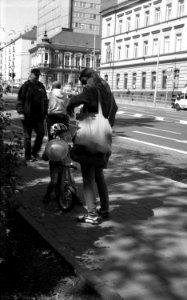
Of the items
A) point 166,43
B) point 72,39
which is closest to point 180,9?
point 166,43

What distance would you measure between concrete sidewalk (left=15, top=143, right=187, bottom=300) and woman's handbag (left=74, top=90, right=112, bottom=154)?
3.26 ft

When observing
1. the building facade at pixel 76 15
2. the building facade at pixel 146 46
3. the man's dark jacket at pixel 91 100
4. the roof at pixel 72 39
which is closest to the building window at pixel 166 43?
the building facade at pixel 146 46

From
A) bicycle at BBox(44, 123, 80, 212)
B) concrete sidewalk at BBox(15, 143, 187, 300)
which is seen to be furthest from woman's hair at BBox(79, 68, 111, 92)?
concrete sidewalk at BBox(15, 143, 187, 300)

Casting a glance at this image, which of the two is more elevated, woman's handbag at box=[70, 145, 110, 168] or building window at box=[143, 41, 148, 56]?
building window at box=[143, 41, 148, 56]

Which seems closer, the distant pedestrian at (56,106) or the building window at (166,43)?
the distant pedestrian at (56,106)

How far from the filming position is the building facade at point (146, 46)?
5959 centimetres

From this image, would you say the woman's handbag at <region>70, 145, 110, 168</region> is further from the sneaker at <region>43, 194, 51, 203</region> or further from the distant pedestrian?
the distant pedestrian

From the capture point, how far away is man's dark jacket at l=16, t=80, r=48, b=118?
30.9ft

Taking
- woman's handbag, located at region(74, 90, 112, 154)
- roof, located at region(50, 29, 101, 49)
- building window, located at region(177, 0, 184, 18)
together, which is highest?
roof, located at region(50, 29, 101, 49)

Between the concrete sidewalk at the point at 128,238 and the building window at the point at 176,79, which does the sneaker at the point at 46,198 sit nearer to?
the concrete sidewalk at the point at 128,238

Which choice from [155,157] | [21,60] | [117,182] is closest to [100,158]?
[117,182]

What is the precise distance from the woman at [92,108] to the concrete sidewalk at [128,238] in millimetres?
183

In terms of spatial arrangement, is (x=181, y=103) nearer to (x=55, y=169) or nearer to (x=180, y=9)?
(x=180, y=9)

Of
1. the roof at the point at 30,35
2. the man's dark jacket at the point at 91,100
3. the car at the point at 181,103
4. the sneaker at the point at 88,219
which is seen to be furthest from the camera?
the roof at the point at 30,35
